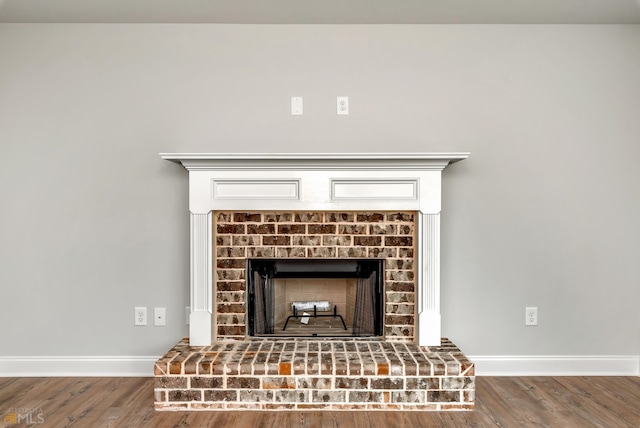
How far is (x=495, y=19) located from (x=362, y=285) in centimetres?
182

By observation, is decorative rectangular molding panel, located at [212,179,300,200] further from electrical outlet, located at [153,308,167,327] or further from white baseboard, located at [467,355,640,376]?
white baseboard, located at [467,355,640,376]

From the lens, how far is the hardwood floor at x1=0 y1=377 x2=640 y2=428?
6.73 feet

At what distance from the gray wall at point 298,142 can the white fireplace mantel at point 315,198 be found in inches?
9.0

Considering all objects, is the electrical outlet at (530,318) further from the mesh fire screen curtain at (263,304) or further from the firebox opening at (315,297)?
the mesh fire screen curtain at (263,304)

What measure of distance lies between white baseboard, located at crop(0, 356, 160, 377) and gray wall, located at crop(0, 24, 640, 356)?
5 cm

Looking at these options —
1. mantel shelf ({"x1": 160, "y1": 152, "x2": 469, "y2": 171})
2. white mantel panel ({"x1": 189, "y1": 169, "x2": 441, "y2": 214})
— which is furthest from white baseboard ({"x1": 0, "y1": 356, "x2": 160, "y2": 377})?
mantel shelf ({"x1": 160, "y1": 152, "x2": 469, "y2": 171})

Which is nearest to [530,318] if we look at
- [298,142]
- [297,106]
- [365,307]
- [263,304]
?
[365,307]

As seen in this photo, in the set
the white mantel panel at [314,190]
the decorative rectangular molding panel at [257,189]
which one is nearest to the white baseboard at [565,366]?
the white mantel panel at [314,190]

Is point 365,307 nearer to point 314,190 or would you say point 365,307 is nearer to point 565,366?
point 314,190

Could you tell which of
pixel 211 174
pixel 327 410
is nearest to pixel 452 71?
pixel 211 174

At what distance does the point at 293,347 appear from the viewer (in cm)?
242

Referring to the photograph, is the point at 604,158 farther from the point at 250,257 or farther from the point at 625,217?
the point at 250,257

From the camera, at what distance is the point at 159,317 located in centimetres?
267

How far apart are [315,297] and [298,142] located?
38.3 inches
